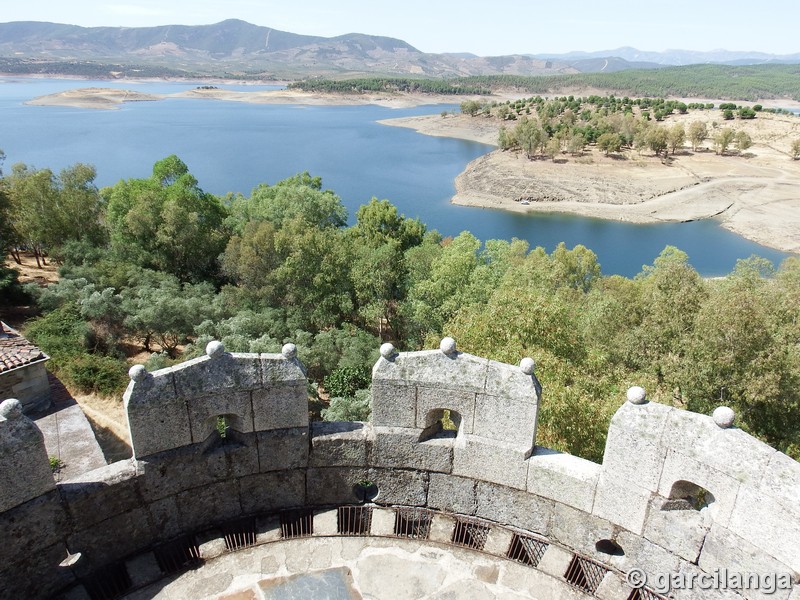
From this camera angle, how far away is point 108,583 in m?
6.72

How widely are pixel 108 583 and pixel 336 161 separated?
315 ft

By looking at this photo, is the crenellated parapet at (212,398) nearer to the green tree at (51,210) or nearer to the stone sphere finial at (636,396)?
the stone sphere finial at (636,396)

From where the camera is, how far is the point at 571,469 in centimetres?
703

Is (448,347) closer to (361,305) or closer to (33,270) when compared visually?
(361,305)

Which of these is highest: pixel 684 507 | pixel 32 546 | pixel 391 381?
pixel 391 381

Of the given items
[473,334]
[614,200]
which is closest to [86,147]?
[614,200]

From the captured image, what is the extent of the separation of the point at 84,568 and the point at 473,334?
10292 mm

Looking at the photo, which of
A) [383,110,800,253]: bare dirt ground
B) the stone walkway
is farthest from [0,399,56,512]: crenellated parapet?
[383,110,800,253]: bare dirt ground

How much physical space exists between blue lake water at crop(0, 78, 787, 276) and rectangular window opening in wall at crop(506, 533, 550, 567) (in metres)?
53.7

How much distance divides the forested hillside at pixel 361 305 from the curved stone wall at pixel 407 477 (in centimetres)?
426

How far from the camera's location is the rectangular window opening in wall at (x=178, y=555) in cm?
695

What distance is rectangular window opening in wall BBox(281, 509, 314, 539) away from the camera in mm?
7473

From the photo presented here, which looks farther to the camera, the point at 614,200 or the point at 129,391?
the point at 614,200

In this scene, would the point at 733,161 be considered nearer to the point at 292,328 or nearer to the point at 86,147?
the point at 292,328
